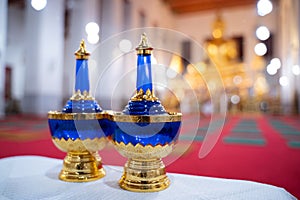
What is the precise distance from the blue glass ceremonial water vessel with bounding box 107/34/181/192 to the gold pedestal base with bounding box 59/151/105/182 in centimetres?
13

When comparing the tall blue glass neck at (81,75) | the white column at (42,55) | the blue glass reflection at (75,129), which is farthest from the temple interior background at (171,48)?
the blue glass reflection at (75,129)

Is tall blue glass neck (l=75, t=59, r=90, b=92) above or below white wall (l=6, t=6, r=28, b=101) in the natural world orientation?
below

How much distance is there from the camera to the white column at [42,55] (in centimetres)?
626

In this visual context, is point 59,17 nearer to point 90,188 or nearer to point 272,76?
point 90,188

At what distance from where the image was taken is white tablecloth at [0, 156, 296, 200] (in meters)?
0.69

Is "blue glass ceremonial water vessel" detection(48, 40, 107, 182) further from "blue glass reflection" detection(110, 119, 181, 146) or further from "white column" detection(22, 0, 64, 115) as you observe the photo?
"white column" detection(22, 0, 64, 115)

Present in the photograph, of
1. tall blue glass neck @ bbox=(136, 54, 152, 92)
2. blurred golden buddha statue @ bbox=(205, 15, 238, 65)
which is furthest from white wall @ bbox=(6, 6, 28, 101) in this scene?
tall blue glass neck @ bbox=(136, 54, 152, 92)

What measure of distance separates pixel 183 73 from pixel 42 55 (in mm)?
4428

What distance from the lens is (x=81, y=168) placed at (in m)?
0.85

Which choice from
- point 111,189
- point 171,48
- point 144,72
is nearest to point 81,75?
point 144,72

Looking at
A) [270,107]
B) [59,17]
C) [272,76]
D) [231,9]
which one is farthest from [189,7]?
[59,17]

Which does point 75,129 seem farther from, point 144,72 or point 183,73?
point 183,73

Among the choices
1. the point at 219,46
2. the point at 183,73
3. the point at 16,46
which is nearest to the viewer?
the point at 183,73

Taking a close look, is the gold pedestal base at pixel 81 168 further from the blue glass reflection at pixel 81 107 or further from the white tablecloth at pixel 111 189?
the blue glass reflection at pixel 81 107
